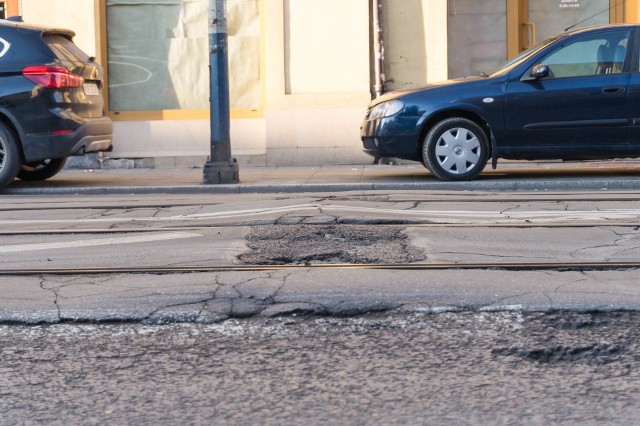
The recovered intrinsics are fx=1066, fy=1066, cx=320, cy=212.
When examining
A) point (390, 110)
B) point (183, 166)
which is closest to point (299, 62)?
point (183, 166)

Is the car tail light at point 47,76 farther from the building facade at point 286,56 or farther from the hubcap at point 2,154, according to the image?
the building facade at point 286,56

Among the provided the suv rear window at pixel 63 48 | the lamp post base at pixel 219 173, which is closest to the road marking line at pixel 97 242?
the lamp post base at pixel 219 173

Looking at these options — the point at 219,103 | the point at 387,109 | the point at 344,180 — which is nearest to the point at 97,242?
the point at 219,103

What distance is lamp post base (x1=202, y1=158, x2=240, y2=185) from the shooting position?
12406 mm

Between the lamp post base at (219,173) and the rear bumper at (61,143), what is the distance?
1367 millimetres

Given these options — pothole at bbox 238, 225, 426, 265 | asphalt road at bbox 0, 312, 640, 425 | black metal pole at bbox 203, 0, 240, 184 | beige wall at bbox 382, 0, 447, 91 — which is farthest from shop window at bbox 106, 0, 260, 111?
asphalt road at bbox 0, 312, 640, 425

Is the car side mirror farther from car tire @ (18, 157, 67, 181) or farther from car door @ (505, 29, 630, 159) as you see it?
car tire @ (18, 157, 67, 181)

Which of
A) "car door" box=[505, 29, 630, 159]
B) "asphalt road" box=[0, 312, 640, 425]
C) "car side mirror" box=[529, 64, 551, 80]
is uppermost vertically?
"car side mirror" box=[529, 64, 551, 80]

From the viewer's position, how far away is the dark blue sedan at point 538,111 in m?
11.7

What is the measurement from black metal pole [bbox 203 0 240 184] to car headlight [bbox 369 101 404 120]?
1.74m

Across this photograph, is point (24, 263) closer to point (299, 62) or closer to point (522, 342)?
point (522, 342)

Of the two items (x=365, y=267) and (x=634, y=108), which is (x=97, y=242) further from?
(x=634, y=108)

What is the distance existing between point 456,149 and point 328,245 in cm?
495

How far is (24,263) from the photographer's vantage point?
689 centimetres
